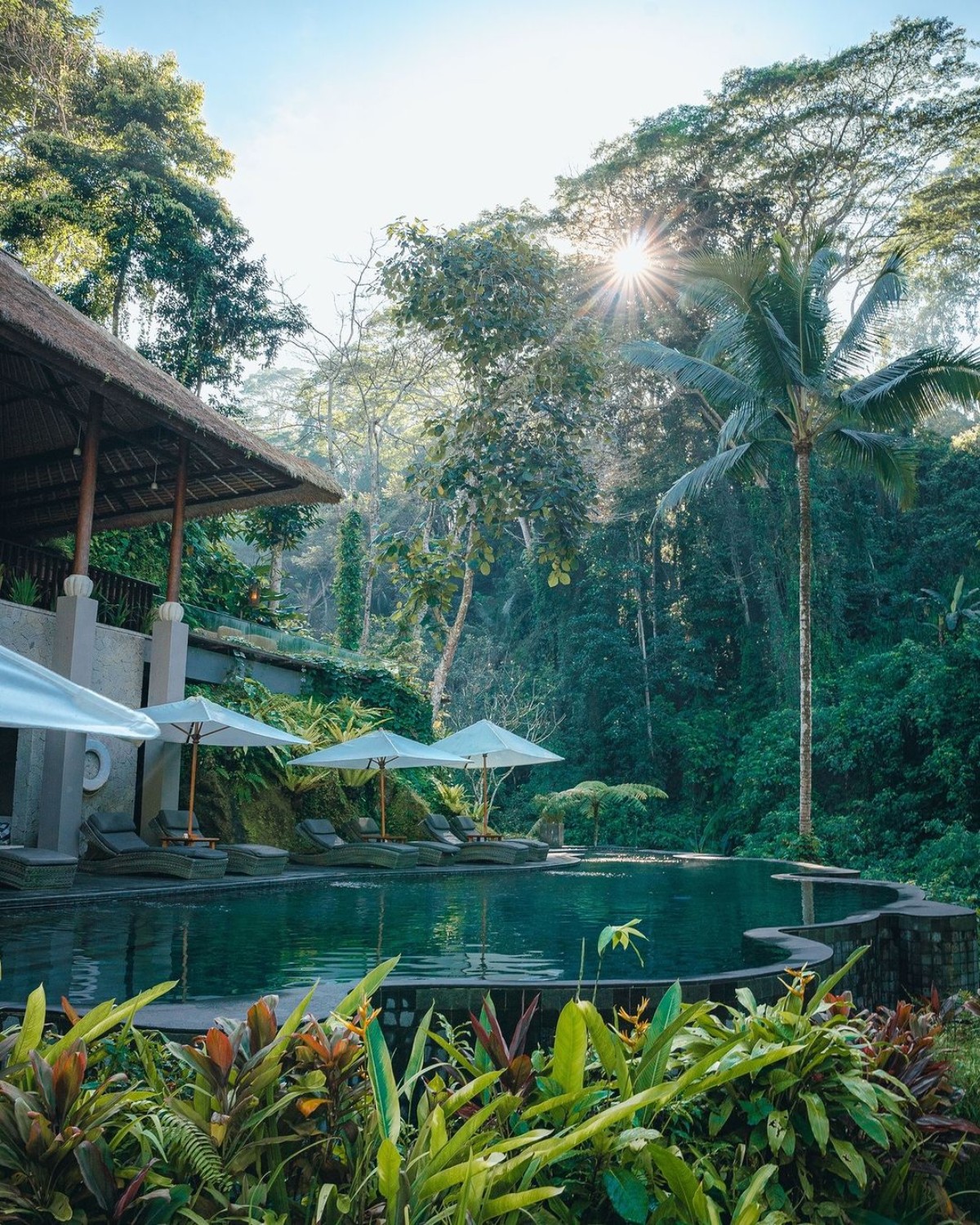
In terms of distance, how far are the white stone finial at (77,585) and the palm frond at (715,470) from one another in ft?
30.8

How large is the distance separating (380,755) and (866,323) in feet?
32.6

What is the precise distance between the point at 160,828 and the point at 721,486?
17635 millimetres

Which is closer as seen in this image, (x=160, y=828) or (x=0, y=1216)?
(x=0, y=1216)

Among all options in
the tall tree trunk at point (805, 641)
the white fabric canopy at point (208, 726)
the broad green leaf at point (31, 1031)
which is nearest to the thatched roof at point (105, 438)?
the white fabric canopy at point (208, 726)

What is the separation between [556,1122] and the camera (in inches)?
97.7

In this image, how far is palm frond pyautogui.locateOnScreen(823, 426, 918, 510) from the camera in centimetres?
1523

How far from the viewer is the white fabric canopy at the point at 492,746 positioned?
583 inches

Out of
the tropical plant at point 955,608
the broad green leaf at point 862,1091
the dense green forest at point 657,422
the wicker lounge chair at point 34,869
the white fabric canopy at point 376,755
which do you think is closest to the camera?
the broad green leaf at point 862,1091

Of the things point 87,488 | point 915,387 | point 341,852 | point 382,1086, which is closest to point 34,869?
point 87,488

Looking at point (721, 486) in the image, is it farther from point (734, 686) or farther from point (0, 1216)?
point (0, 1216)

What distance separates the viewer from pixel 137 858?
10.8 m

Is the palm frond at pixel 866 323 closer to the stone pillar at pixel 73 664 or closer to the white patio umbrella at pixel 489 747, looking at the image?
the white patio umbrella at pixel 489 747

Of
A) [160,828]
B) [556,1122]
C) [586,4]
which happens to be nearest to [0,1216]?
[556,1122]

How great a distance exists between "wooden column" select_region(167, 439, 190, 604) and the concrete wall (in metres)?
0.79
